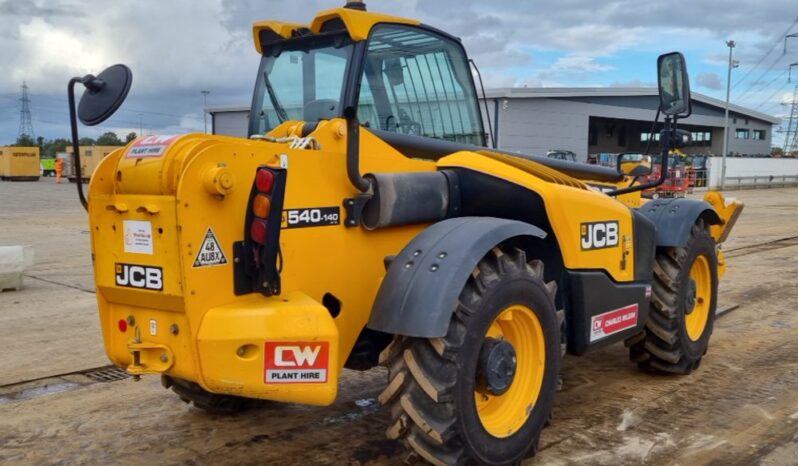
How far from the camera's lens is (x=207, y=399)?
4.43m

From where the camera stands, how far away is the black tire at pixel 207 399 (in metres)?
4.25

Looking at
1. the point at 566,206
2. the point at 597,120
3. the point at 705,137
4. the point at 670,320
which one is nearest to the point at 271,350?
the point at 566,206

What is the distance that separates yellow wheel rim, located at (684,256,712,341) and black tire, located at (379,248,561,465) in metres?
2.62

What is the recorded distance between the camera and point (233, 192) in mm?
3129

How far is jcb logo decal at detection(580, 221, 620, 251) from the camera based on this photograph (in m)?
4.29

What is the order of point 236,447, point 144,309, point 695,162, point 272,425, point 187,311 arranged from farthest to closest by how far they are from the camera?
point 695,162 → point 272,425 → point 236,447 → point 144,309 → point 187,311

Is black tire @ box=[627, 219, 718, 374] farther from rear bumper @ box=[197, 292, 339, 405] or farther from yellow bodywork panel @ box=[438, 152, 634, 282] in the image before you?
rear bumper @ box=[197, 292, 339, 405]

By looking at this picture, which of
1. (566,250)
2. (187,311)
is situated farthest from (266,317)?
(566,250)

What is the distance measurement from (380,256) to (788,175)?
4822 cm

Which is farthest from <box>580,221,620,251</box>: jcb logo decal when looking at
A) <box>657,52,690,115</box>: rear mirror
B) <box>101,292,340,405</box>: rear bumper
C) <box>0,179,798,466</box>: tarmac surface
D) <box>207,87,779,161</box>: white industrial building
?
<box>207,87,779,161</box>: white industrial building

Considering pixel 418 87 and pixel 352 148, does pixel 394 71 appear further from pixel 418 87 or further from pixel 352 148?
pixel 352 148

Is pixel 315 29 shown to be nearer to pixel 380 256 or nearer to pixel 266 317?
pixel 380 256

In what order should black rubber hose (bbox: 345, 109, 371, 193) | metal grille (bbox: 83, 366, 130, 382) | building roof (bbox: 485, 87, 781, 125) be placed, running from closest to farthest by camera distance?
1. black rubber hose (bbox: 345, 109, 371, 193)
2. metal grille (bbox: 83, 366, 130, 382)
3. building roof (bbox: 485, 87, 781, 125)

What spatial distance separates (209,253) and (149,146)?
54cm
